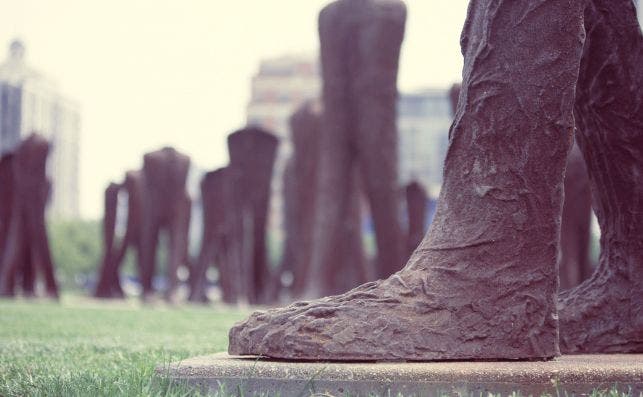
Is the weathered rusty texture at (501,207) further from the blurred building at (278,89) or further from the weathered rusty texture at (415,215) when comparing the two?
the blurred building at (278,89)

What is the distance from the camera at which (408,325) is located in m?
2.66

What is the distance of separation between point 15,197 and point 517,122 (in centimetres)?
1265

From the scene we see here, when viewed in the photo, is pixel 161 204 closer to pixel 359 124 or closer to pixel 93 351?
pixel 359 124

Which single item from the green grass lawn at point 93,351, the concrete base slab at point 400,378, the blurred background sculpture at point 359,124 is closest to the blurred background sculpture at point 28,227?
the blurred background sculpture at point 359,124

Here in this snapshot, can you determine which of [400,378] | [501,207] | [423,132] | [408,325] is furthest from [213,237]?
[423,132]

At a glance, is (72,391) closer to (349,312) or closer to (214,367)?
(214,367)

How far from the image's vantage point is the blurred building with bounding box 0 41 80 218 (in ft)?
246

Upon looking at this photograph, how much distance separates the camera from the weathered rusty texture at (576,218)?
929 centimetres

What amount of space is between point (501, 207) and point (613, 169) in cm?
86

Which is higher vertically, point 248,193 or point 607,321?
point 248,193

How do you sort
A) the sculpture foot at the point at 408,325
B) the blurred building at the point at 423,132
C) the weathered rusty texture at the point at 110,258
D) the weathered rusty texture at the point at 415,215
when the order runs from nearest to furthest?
the sculpture foot at the point at 408,325
the weathered rusty texture at the point at 415,215
the weathered rusty texture at the point at 110,258
the blurred building at the point at 423,132

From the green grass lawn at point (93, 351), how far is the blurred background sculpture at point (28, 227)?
5922mm

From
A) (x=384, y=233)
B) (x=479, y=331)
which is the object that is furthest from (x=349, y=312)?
(x=384, y=233)

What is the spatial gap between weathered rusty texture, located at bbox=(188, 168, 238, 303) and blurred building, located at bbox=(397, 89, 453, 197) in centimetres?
6914
